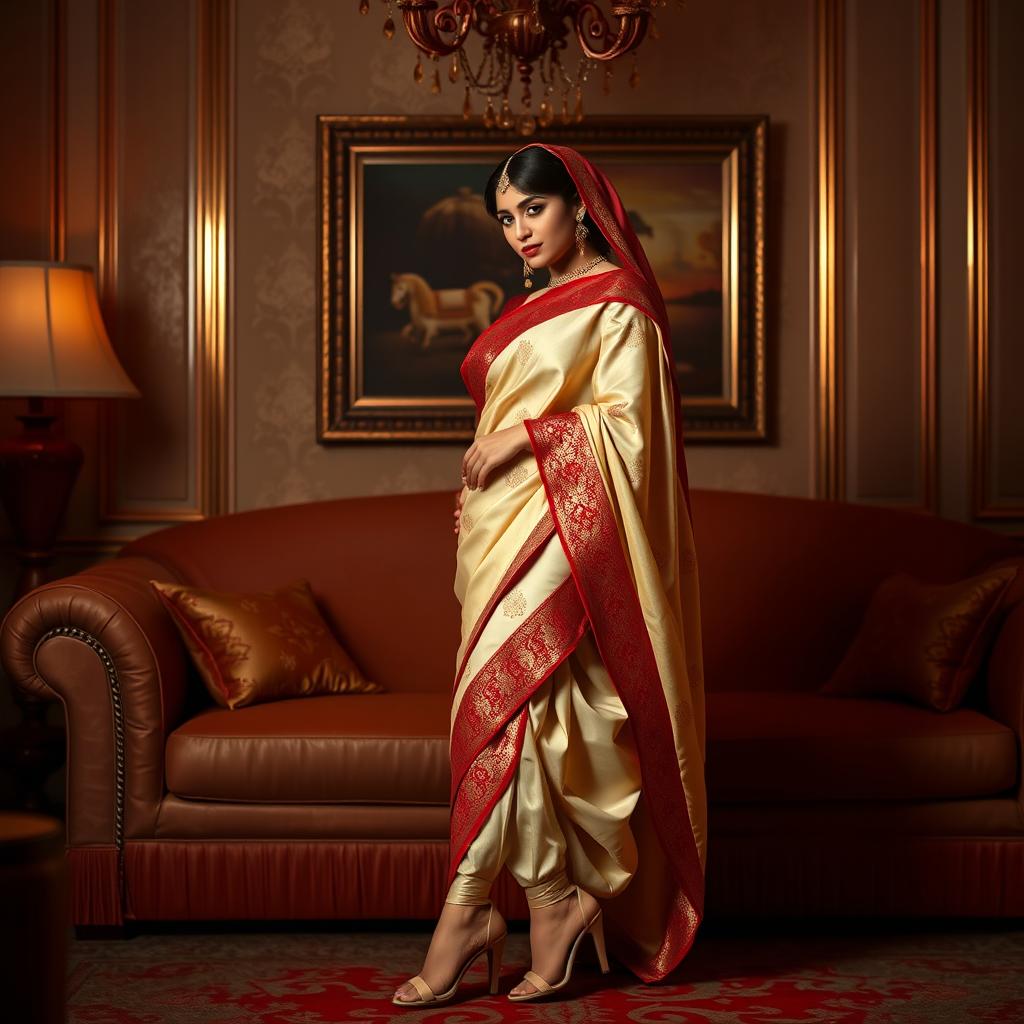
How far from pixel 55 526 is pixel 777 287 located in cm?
234

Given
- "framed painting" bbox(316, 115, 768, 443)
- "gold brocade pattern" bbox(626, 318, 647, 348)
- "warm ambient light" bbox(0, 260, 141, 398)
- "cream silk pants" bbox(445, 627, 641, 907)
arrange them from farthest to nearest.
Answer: "framed painting" bbox(316, 115, 768, 443), "warm ambient light" bbox(0, 260, 141, 398), "gold brocade pattern" bbox(626, 318, 647, 348), "cream silk pants" bbox(445, 627, 641, 907)

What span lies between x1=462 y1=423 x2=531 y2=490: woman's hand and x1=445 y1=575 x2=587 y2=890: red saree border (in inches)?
10.1

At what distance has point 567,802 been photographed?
2.47 m

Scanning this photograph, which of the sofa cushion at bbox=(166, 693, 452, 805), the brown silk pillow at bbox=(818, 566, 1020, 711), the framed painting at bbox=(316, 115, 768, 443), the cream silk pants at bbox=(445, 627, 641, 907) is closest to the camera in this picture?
the cream silk pants at bbox=(445, 627, 641, 907)

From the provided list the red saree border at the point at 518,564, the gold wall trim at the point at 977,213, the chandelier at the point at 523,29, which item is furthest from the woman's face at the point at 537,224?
the gold wall trim at the point at 977,213

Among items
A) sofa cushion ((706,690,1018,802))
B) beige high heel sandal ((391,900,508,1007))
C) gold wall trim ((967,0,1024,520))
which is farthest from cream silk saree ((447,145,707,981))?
gold wall trim ((967,0,1024,520))

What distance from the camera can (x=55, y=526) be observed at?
3.97 metres

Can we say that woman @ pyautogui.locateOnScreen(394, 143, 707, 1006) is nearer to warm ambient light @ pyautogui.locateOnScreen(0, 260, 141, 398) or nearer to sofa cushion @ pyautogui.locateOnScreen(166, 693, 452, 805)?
sofa cushion @ pyautogui.locateOnScreen(166, 693, 452, 805)

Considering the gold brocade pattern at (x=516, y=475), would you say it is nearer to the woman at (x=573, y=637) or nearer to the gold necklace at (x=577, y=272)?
the woman at (x=573, y=637)

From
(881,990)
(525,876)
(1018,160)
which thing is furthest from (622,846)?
(1018,160)

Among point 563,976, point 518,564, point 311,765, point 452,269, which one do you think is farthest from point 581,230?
point 452,269

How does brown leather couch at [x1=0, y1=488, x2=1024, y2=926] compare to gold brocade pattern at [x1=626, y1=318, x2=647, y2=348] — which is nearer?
gold brocade pattern at [x1=626, y1=318, x2=647, y2=348]

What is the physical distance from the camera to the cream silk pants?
245 centimetres

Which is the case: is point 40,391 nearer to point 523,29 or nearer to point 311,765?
point 311,765
